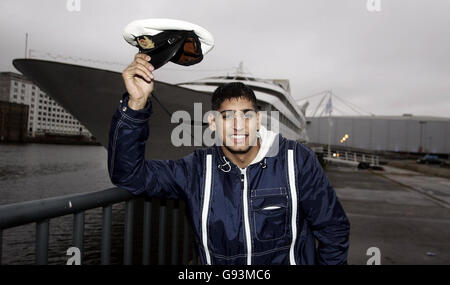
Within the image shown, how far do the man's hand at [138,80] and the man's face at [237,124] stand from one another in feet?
1.58

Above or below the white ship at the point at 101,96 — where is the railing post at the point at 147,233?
below

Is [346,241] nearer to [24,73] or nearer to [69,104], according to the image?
[69,104]

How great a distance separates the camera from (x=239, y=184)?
74.4 inches

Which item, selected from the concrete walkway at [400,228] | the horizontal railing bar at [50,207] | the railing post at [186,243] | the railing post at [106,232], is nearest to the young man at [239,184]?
the horizontal railing bar at [50,207]

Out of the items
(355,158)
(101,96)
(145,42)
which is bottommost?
(355,158)

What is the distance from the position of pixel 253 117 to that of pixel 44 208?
1.26 metres

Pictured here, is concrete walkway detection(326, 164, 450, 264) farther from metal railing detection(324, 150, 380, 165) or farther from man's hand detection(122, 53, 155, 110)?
metal railing detection(324, 150, 380, 165)

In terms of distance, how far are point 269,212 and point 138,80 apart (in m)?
1.06

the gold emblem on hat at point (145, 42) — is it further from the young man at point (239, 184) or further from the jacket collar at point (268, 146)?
the jacket collar at point (268, 146)

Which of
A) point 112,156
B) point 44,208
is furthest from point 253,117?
point 44,208

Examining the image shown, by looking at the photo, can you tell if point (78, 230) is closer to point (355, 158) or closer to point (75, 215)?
point (75, 215)

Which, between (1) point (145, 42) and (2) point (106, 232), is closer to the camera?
(1) point (145, 42)

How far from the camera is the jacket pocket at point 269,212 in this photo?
1.82 metres

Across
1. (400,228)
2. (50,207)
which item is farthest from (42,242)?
(400,228)
